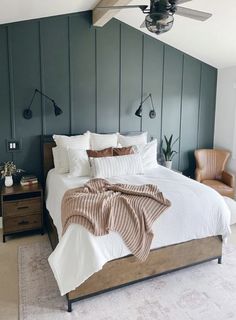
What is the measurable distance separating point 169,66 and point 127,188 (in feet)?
8.65

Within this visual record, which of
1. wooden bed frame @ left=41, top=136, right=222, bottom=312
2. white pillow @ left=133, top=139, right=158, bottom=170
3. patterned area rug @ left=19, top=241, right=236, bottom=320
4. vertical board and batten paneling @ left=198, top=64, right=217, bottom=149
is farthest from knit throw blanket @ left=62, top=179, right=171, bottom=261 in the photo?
vertical board and batten paneling @ left=198, top=64, right=217, bottom=149

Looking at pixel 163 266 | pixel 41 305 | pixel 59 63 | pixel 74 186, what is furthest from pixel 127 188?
pixel 59 63

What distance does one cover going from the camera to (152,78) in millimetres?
4410

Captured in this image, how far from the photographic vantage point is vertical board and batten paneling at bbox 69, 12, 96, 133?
384cm

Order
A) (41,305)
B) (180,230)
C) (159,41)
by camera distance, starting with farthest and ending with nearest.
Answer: (159,41), (180,230), (41,305)

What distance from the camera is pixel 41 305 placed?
2266mm

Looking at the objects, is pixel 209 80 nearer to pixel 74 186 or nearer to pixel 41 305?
pixel 74 186

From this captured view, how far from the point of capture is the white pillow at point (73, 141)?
362cm

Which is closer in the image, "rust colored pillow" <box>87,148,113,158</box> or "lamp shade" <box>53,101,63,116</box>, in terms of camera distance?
"rust colored pillow" <box>87,148,113,158</box>

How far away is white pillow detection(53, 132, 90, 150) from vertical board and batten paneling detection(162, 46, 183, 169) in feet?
4.99

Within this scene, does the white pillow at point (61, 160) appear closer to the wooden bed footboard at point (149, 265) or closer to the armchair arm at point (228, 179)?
the wooden bed footboard at point (149, 265)

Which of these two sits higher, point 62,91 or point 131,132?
point 62,91

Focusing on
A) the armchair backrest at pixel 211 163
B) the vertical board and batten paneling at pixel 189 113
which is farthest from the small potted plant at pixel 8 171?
the armchair backrest at pixel 211 163

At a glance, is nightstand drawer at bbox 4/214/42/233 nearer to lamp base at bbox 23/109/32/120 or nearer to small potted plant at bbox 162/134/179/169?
lamp base at bbox 23/109/32/120
